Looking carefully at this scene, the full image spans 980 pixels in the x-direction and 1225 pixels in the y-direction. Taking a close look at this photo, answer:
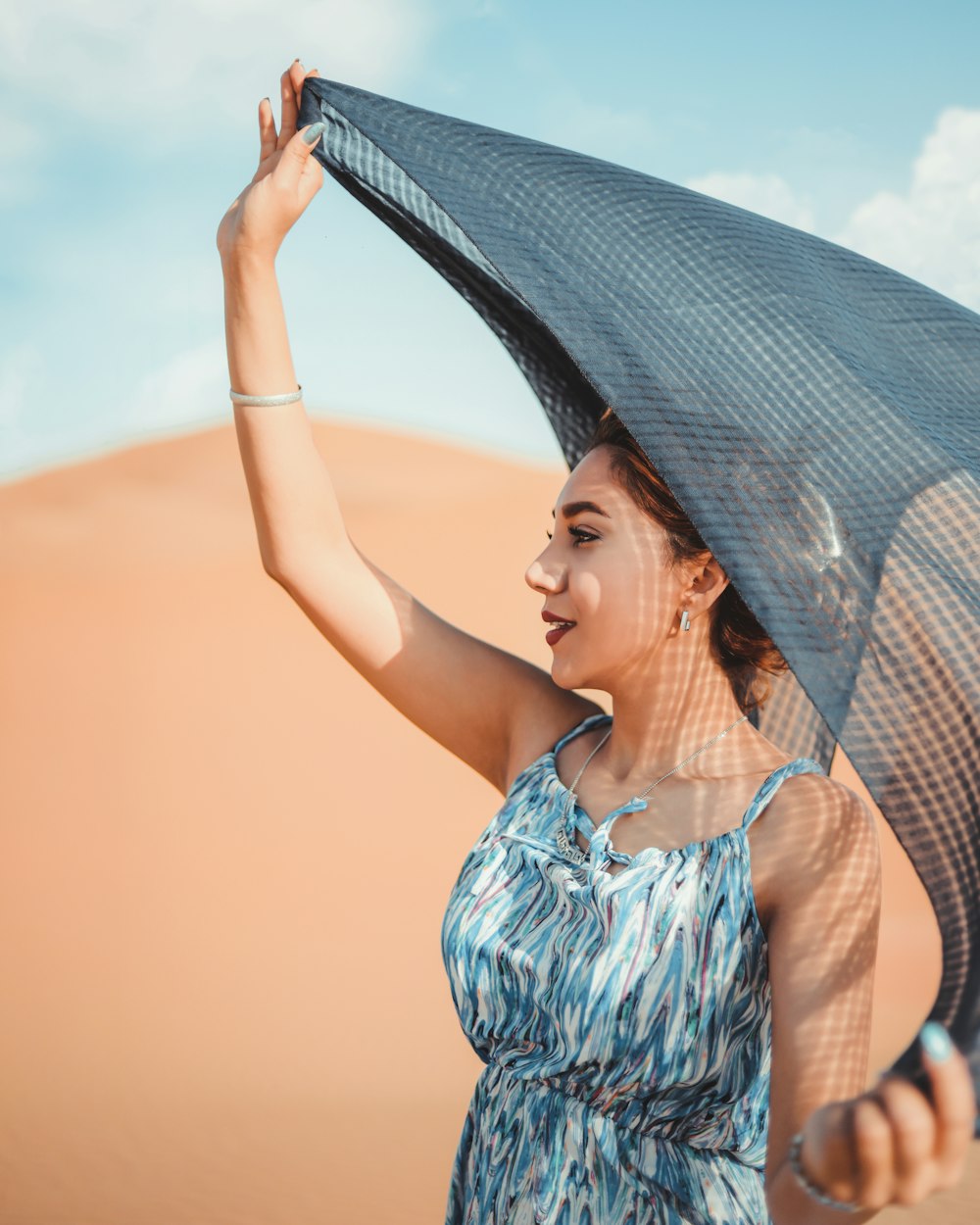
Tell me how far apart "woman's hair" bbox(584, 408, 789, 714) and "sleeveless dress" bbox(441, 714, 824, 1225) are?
0.99 ft

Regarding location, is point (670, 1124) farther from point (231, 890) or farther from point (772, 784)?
point (231, 890)

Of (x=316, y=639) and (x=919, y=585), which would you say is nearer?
(x=919, y=585)

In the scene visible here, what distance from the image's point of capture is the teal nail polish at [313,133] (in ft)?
7.44

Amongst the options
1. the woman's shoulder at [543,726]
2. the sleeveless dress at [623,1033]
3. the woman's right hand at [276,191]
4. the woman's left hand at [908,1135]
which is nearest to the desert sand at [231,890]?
the woman's shoulder at [543,726]

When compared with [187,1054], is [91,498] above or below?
above

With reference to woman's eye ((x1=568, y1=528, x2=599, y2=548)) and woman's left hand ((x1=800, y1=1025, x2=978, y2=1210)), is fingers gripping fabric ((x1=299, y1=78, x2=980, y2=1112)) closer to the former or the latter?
woman's left hand ((x1=800, y1=1025, x2=978, y2=1210))

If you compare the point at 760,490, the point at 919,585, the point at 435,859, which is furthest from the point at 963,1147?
the point at 435,859

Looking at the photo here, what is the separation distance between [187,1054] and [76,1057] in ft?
2.47

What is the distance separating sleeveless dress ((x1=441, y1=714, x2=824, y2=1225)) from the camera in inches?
71.0

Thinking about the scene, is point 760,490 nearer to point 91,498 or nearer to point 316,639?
point 316,639

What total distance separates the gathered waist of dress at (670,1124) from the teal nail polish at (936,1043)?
2.48 ft

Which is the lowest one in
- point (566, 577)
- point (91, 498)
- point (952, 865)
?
point (952, 865)

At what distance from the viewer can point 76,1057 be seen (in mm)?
8781

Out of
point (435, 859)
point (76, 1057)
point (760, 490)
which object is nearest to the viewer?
point (760, 490)
